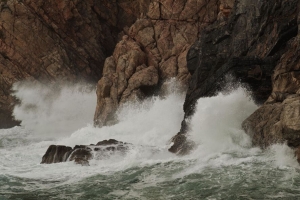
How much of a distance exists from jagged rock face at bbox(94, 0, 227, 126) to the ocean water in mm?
1694

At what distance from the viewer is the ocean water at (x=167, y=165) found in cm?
1112

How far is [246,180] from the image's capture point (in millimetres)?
11328

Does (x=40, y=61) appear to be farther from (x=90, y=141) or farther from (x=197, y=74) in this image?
(x=197, y=74)

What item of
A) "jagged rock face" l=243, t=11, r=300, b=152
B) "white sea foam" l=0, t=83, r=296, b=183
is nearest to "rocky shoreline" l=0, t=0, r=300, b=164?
"jagged rock face" l=243, t=11, r=300, b=152

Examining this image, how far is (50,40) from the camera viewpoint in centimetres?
3756

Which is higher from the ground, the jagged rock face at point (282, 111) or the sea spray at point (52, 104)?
the sea spray at point (52, 104)

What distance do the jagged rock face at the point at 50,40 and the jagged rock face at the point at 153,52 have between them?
6.03m

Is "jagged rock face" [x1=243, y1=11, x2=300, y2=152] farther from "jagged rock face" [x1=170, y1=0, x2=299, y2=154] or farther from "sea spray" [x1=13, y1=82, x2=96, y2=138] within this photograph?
"sea spray" [x1=13, y1=82, x2=96, y2=138]

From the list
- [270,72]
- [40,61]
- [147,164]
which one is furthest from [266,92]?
[40,61]

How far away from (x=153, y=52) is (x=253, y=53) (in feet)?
39.8

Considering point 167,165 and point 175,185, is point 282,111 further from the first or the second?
point 167,165

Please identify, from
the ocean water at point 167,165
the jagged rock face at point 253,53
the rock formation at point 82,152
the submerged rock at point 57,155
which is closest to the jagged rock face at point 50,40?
the ocean water at point 167,165

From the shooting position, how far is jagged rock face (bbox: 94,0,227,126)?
1094 inches

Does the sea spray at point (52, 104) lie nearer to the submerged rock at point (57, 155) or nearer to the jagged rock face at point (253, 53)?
the submerged rock at point (57, 155)
